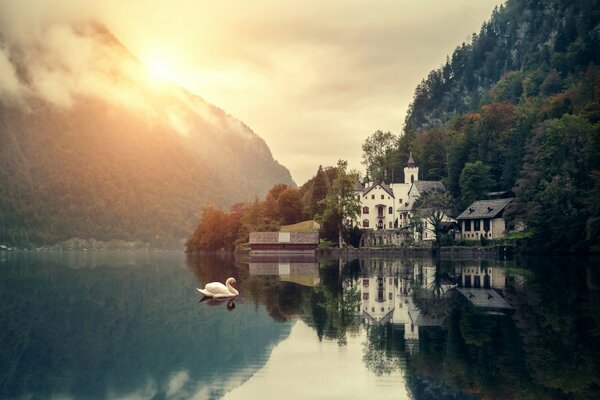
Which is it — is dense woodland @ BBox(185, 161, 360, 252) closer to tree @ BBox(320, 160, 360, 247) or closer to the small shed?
tree @ BBox(320, 160, 360, 247)

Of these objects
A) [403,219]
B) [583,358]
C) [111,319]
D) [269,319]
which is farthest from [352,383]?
[403,219]

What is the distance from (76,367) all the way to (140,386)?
9.66 feet

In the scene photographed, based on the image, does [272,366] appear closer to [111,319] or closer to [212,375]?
[212,375]

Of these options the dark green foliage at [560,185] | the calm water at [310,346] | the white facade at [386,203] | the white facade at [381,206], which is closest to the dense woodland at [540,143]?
the dark green foliage at [560,185]

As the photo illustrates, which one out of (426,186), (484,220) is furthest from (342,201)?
(484,220)

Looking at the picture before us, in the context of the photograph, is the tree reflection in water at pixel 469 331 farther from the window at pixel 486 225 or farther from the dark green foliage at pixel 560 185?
the window at pixel 486 225

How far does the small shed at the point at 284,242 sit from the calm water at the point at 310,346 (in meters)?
74.2

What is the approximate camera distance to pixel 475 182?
4437 inches

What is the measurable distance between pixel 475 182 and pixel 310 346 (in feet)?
321

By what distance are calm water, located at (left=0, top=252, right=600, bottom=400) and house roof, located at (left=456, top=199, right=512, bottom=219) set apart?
6592 centimetres

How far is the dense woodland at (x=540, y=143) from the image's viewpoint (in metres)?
79.1

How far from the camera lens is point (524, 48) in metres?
197

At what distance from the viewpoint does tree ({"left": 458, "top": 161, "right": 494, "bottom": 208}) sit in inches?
4397

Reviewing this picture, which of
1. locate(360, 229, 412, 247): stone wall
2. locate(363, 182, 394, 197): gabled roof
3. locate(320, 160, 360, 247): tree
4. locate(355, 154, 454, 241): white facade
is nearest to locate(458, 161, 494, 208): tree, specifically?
locate(355, 154, 454, 241): white facade
